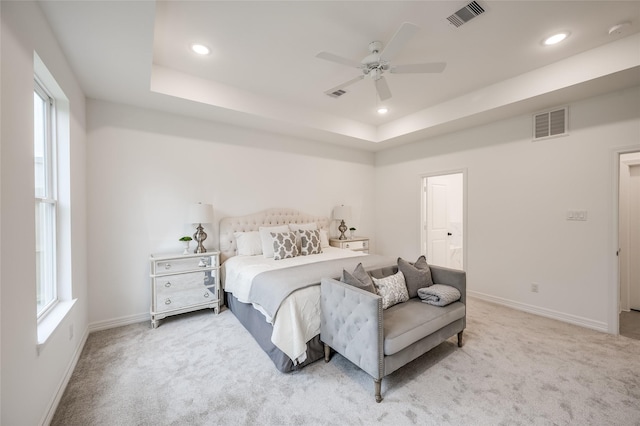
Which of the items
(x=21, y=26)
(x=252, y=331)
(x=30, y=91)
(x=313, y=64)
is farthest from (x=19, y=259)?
(x=313, y=64)

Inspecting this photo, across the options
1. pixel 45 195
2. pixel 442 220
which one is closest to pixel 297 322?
pixel 45 195

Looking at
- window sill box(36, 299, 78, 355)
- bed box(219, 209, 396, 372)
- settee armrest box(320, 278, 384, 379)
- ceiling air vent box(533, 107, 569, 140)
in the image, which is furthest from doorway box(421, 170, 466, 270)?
window sill box(36, 299, 78, 355)

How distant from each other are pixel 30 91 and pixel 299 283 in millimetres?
2187

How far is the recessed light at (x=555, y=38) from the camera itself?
2365 mm

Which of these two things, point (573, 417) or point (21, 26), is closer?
point (21, 26)

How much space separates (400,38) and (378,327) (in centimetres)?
213

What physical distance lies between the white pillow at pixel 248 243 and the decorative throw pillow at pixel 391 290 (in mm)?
1906

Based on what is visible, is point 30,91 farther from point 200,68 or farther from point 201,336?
point 201,336

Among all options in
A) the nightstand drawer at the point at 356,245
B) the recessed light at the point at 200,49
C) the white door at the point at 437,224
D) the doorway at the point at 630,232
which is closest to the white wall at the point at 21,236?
the recessed light at the point at 200,49

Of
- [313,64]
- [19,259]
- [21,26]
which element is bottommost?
[19,259]

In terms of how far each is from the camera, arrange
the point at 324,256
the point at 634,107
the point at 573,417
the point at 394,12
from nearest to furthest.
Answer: the point at 573,417 < the point at 394,12 < the point at 634,107 < the point at 324,256

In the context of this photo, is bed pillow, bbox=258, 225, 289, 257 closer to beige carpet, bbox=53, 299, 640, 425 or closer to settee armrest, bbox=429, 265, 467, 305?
beige carpet, bbox=53, 299, 640, 425

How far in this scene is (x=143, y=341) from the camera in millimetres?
2699

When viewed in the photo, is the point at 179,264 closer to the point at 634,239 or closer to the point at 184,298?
the point at 184,298
